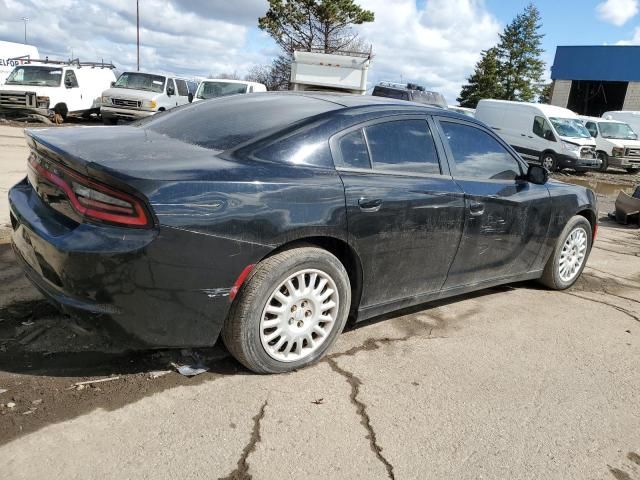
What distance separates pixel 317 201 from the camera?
A: 2910mm

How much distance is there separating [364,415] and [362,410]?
0.05 metres

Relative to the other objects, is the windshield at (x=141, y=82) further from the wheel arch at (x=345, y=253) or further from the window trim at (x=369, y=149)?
the wheel arch at (x=345, y=253)

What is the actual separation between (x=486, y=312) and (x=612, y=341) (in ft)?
2.98

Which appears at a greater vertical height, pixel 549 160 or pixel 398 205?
pixel 398 205

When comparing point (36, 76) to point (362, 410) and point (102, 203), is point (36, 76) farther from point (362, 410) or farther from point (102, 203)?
point (362, 410)

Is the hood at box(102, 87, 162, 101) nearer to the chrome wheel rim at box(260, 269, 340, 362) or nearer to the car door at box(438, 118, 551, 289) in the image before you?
the car door at box(438, 118, 551, 289)

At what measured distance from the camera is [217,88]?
1734 cm

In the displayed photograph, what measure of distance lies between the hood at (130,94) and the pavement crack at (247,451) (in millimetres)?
17079

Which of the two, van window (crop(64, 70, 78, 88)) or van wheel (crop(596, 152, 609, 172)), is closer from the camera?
van window (crop(64, 70, 78, 88))

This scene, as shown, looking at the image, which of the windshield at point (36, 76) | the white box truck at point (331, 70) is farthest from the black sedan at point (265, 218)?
the windshield at point (36, 76)

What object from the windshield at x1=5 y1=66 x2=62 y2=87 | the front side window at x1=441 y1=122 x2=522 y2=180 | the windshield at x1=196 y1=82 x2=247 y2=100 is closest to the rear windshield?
the front side window at x1=441 y1=122 x2=522 y2=180

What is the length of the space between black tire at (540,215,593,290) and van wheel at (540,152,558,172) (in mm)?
14043

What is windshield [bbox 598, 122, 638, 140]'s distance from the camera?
21.0m

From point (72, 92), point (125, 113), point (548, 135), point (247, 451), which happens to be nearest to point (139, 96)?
point (125, 113)
